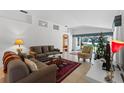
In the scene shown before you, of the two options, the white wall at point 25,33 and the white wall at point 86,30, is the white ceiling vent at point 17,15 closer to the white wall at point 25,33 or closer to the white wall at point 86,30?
the white wall at point 25,33

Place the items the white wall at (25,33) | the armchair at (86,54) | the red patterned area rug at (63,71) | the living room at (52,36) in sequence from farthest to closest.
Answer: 1. the armchair at (86,54)
2. the white wall at (25,33)
3. the living room at (52,36)
4. the red patterned area rug at (63,71)

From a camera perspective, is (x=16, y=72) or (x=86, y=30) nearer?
(x=16, y=72)

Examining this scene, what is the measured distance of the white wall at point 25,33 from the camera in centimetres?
433

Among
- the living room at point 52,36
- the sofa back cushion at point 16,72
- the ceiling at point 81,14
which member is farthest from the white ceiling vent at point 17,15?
the sofa back cushion at point 16,72

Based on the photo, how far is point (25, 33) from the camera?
17.3 ft

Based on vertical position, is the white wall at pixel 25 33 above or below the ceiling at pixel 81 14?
below

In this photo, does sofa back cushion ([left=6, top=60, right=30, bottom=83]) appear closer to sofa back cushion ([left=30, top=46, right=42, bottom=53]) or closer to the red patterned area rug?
the red patterned area rug

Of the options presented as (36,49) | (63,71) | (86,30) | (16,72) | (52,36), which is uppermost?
(86,30)

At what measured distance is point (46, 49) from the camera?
625cm

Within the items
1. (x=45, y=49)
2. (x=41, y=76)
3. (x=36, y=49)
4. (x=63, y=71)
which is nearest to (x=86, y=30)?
(x=45, y=49)

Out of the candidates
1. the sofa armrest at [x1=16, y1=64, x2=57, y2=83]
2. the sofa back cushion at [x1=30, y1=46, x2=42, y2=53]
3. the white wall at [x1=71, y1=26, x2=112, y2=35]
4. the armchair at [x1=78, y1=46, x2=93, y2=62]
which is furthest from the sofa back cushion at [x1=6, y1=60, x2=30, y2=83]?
the white wall at [x1=71, y1=26, x2=112, y2=35]

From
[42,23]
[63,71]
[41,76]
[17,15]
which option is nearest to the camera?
[41,76]

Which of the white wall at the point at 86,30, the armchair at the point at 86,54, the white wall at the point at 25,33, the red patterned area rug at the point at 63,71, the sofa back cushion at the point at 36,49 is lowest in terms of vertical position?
the red patterned area rug at the point at 63,71

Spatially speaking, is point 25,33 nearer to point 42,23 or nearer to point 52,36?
point 42,23
